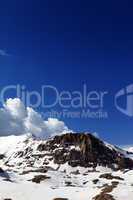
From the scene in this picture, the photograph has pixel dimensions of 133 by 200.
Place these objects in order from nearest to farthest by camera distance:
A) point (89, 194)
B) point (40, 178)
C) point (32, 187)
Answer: point (89, 194), point (32, 187), point (40, 178)

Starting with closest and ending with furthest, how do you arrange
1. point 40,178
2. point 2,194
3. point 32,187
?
point 2,194
point 32,187
point 40,178

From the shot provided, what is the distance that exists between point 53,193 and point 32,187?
31.2ft

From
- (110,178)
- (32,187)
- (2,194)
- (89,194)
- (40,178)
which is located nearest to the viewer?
(89,194)

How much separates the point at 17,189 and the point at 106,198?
2980cm

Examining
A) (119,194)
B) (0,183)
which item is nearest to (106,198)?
(119,194)

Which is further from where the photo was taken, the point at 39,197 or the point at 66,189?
the point at 66,189

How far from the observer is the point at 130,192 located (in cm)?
8638

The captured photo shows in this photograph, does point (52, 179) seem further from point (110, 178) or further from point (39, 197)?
point (39, 197)

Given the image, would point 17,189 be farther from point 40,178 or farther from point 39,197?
point 40,178

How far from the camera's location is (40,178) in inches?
6791

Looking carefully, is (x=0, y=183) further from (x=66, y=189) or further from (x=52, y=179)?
(x=52, y=179)

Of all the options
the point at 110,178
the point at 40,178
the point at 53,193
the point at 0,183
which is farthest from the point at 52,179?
the point at 53,193

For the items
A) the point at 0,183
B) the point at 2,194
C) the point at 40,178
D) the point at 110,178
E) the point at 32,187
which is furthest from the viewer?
the point at 110,178

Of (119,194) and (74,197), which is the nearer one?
(119,194)
